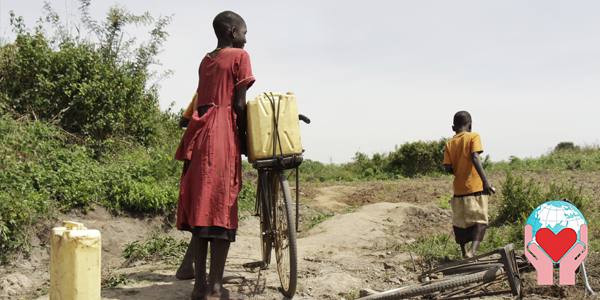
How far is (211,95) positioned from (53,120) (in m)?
6.14

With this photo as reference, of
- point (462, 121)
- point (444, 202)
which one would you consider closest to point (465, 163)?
point (462, 121)

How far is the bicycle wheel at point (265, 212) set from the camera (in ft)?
15.3

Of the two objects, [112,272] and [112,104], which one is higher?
[112,104]

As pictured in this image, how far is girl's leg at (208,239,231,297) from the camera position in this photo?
13.8 ft

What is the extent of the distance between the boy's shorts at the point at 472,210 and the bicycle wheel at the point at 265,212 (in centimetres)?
251

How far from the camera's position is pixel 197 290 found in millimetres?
4230

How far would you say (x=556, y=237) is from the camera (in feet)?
13.5

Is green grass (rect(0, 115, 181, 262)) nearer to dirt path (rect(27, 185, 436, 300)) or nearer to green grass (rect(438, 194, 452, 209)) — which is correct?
dirt path (rect(27, 185, 436, 300))

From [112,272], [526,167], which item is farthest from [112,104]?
[526,167]

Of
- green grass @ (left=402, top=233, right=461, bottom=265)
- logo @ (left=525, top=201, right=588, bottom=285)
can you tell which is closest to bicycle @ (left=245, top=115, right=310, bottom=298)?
logo @ (left=525, top=201, right=588, bottom=285)

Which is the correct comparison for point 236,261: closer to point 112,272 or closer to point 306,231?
point 112,272

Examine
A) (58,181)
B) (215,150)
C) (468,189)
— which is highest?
(215,150)

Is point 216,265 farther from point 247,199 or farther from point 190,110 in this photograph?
point 247,199

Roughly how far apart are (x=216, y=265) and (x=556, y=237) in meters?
2.25
